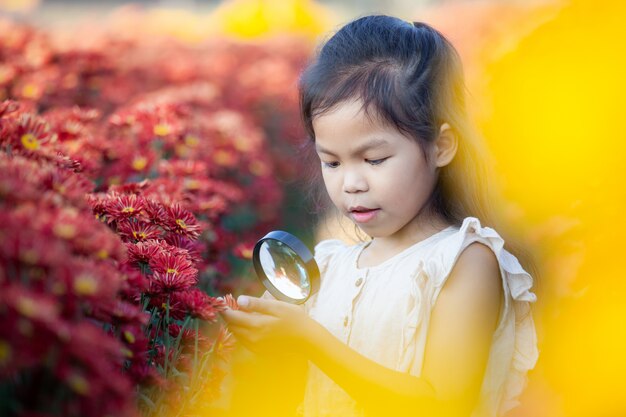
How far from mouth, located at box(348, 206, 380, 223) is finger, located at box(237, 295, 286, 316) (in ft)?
0.93

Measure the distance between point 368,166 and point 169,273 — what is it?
1.73ft

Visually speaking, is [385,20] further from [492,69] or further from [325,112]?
[492,69]

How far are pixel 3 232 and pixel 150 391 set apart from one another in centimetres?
69

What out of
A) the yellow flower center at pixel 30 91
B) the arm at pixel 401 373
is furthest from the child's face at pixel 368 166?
the yellow flower center at pixel 30 91

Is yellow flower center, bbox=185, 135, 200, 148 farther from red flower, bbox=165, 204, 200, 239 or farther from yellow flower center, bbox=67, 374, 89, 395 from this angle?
yellow flower center, bbox=67, 374, 89, 395

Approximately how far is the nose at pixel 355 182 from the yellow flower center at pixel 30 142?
0.68 m

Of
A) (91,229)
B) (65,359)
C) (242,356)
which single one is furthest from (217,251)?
(65,359)

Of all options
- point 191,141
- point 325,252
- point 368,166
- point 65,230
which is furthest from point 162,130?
point 65,230

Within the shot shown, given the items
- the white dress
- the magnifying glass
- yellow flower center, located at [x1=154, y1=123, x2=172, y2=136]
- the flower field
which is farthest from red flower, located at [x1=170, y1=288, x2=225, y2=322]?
yellow flower center, located at [x1=154, y1=123, x2=172, y2=136]

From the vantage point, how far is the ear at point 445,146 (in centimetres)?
193

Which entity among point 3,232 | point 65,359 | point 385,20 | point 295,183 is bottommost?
point 65,359

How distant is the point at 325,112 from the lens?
184 cm

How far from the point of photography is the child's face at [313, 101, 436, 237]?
5.83ft

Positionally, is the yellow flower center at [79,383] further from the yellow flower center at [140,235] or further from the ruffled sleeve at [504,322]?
the ruffled sleeve at [504,322]
